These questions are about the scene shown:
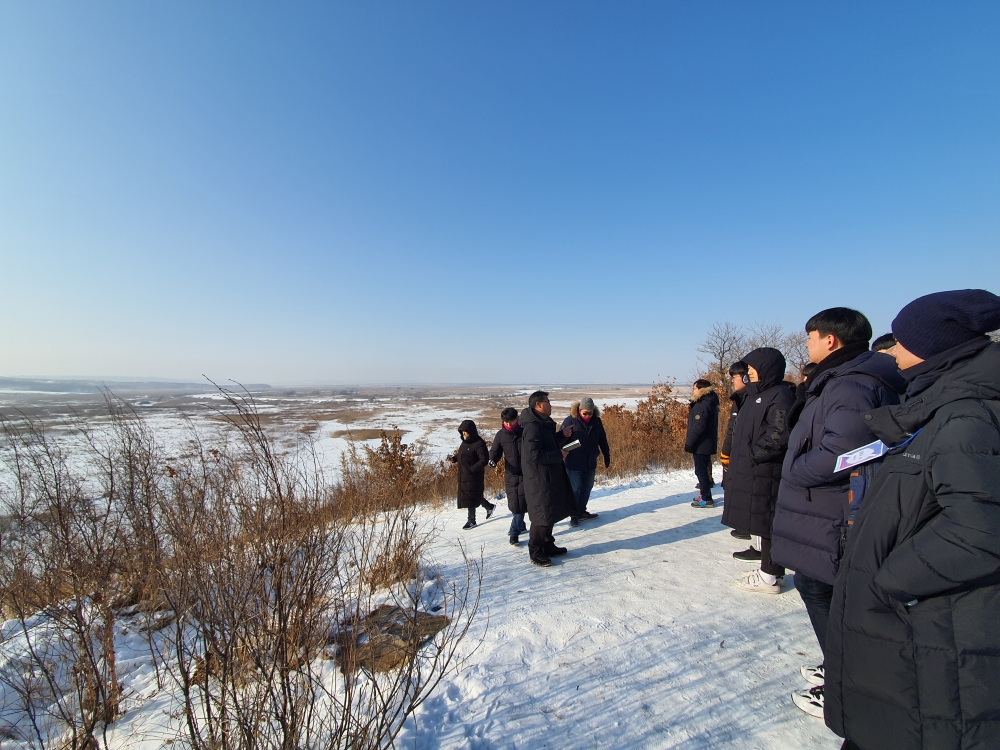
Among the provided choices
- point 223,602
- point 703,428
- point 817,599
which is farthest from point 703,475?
point 223,602

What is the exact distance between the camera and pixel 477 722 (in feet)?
6.94

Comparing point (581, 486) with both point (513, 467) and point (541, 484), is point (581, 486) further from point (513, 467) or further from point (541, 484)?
point (541, 484)

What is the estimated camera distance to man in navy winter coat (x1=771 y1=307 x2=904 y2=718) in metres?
2.04

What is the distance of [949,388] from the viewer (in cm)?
→ 124

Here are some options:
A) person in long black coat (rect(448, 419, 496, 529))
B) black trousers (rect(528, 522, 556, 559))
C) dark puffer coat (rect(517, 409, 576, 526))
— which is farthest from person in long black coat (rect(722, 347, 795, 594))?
person in long black coat (rect(448, 419, 496, 529))

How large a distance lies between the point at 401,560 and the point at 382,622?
0.85 m

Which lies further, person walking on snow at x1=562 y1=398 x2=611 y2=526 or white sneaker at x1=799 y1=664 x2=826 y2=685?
person walking on snow at x1=562 y1=398 x2=611 y2=526

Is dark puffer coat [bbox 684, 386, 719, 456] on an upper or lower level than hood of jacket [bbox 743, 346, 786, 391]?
lower

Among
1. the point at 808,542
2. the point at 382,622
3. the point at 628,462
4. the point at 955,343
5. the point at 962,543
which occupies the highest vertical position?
the point at 955,343

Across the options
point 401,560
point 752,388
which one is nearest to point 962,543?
point 752,388

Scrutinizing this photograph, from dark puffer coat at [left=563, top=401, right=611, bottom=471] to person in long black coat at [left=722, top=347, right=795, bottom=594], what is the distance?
2082mm

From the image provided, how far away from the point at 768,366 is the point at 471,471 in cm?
423

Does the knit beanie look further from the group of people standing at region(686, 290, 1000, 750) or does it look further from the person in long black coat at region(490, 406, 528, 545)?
the person in long black coat at region(490, 406, 528, 545)

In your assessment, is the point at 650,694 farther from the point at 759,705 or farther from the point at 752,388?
the point at 752,388
